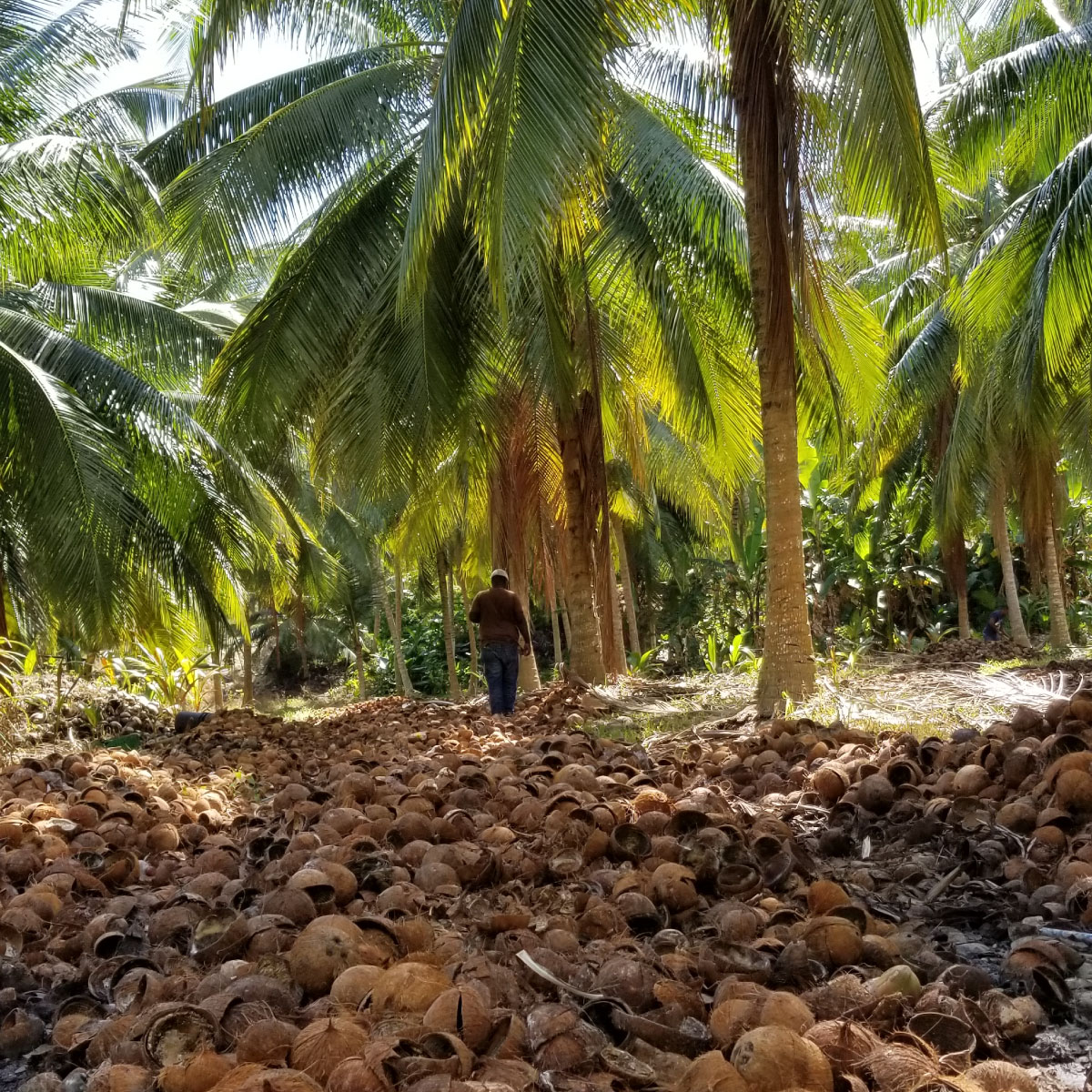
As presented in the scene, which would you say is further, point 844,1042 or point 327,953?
point 327,953

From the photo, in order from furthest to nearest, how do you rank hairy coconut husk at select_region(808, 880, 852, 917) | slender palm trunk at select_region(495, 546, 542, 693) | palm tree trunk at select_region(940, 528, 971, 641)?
palm tree trunk at select_region(940, 528, 971, 641) → slender palm trunk at select_region(495, 546, 542, 693) → hairy coconut husk at select_region(808, 880, 852, 917)

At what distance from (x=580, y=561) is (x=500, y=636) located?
1.12 metres

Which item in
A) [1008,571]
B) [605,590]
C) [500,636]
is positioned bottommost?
[500,636]

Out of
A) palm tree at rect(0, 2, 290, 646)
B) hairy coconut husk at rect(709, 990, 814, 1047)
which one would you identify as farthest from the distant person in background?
hairy coconut husk at rect(709, 990, 814, 1047)

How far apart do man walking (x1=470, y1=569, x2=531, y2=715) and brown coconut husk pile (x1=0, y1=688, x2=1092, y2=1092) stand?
3.82 metres

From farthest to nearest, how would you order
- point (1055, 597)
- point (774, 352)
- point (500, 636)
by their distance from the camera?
point (1055, 597), point (500, 636), point (774, 352)

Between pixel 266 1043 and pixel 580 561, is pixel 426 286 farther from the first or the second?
pixel 266 1043

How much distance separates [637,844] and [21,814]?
2466 millimetres

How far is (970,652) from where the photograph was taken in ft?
51.2

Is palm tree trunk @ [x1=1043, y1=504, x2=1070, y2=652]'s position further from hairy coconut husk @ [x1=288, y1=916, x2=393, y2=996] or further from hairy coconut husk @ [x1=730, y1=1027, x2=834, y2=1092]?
hairy coconut husk @ [x1=730, y1=1027, x2=834, y2=1092]

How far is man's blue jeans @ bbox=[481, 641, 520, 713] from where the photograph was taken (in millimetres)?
8805

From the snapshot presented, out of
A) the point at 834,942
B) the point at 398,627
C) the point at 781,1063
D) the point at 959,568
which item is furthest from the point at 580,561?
the point at 398,627

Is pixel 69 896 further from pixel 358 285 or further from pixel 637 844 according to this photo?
pixel 358 285

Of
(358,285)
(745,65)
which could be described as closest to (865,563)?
(358,285)
